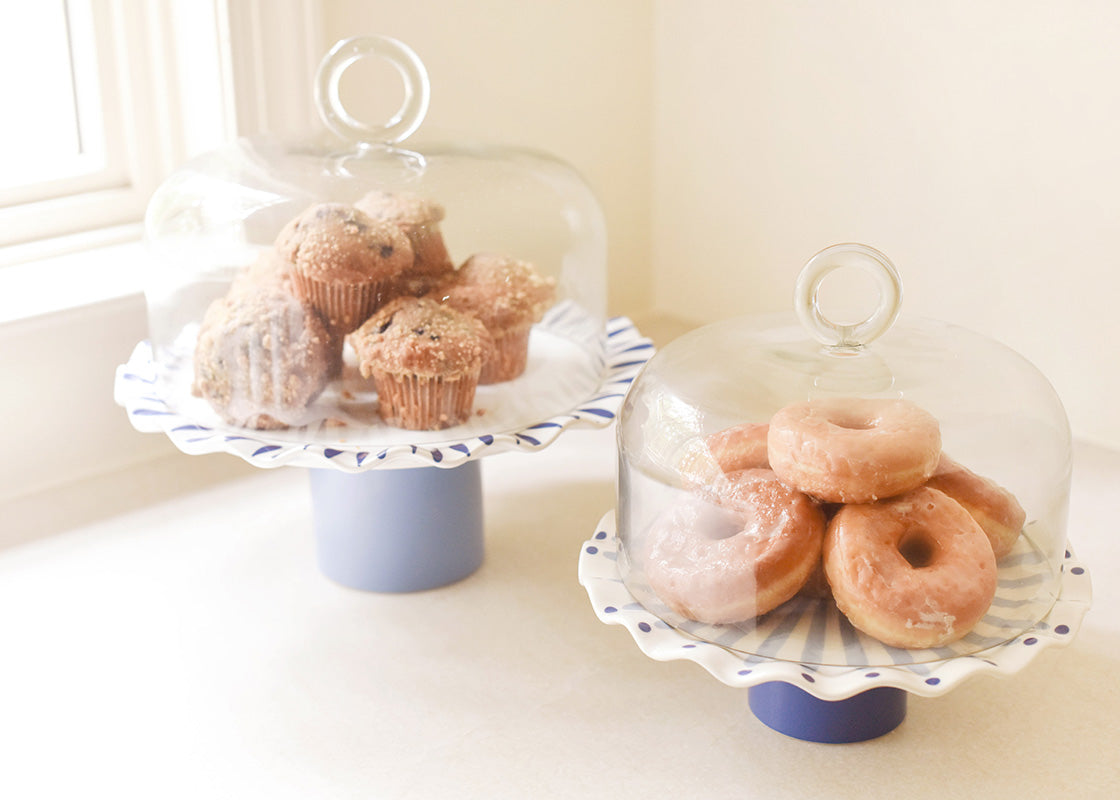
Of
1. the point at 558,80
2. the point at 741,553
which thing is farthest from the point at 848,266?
the point at 558,80

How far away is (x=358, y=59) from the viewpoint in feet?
3.70

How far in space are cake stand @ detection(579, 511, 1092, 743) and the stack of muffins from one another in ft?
0.69

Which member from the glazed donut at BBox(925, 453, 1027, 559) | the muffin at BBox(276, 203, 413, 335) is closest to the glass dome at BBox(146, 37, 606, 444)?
the muffin at BBox(276, 203, 413, 335)

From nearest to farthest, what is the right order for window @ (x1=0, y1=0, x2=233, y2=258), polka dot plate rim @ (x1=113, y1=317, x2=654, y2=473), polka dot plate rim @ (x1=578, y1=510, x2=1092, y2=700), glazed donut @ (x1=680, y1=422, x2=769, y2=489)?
1. polka dot plate rim @ (x1=578, y1=510, x2=1092, y2=700)
2. glazed donut @ (x1=680, y1=422, x2=769, y2=489)
3. polka dot plate rim @ (x1=113, y1=317, x2=654, y2=473)
4. window @ (x1=0, y1=0, x2=233, y2=258)

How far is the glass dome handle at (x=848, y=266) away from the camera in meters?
0.84

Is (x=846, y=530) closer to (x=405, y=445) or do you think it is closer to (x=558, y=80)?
(x=405, y=445)

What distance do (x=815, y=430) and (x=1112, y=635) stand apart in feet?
1.40

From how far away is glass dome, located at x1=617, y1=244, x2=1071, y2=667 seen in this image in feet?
2.64

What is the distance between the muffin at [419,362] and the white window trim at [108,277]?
292mm

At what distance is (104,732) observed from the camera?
954mm

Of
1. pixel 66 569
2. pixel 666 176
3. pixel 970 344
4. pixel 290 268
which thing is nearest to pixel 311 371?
pixel 290 268

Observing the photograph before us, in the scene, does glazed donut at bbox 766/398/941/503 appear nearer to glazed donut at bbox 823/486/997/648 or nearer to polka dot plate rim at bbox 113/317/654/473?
glazed donut at bbox 823/486/997/648

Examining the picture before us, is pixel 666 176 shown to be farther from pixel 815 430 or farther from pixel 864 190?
pixel 815 430

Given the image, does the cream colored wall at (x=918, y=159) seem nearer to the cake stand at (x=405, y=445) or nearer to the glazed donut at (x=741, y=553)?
the cake stand at (x=405, y=445)
